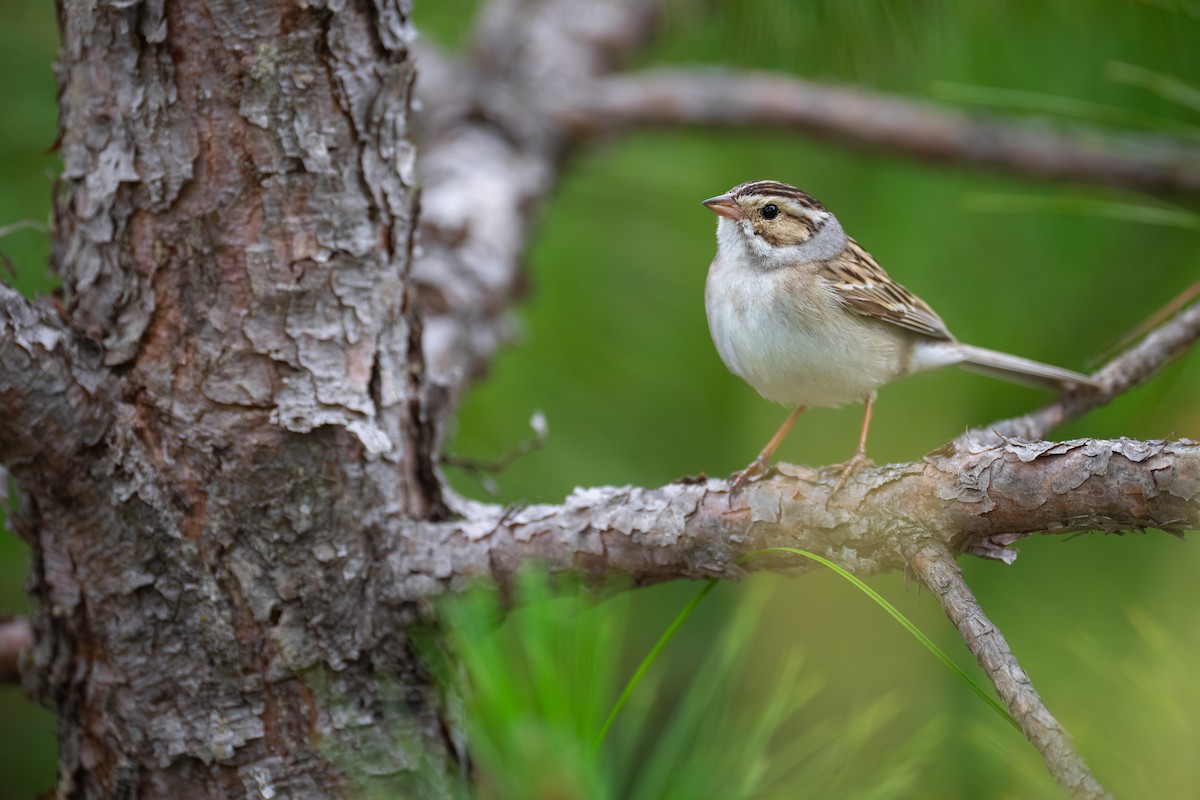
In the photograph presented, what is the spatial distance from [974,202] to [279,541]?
171 cm

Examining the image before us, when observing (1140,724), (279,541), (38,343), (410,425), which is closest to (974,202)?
(1140,724)

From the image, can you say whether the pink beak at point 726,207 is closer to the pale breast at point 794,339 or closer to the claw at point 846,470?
the pale breast at point 794,339

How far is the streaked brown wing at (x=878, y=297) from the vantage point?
2.48m

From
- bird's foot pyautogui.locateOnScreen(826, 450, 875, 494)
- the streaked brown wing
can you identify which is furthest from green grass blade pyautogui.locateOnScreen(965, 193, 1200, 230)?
bird's foot pyautogui.locateOnScreen(826, 450, 875, 494)

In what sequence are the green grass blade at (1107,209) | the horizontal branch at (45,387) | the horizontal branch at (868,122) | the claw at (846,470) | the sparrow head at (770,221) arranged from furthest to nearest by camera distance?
the horizontal branch at (868,122), the sparrow head at (770,221), the green grass blade at (1107,209), the horizontal branch at (45,387), the claw at (846,470)

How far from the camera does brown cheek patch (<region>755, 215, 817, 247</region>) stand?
2611mm

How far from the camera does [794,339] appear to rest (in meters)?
2.33

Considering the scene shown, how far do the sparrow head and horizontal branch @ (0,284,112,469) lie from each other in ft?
4.72

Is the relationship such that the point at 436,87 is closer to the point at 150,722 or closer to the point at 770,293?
the point at 770,293

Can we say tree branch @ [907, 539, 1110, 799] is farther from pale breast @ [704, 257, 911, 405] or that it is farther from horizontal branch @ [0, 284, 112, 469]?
horizontal branch @ [0, 284, 112, 469]

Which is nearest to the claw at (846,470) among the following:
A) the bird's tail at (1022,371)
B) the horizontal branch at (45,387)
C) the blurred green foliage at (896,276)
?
the blurred green foliage at (896,276)

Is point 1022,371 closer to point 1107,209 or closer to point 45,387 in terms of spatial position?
point 1107,209

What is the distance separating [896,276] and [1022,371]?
3.09 feet

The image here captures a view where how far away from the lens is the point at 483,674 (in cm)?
133
